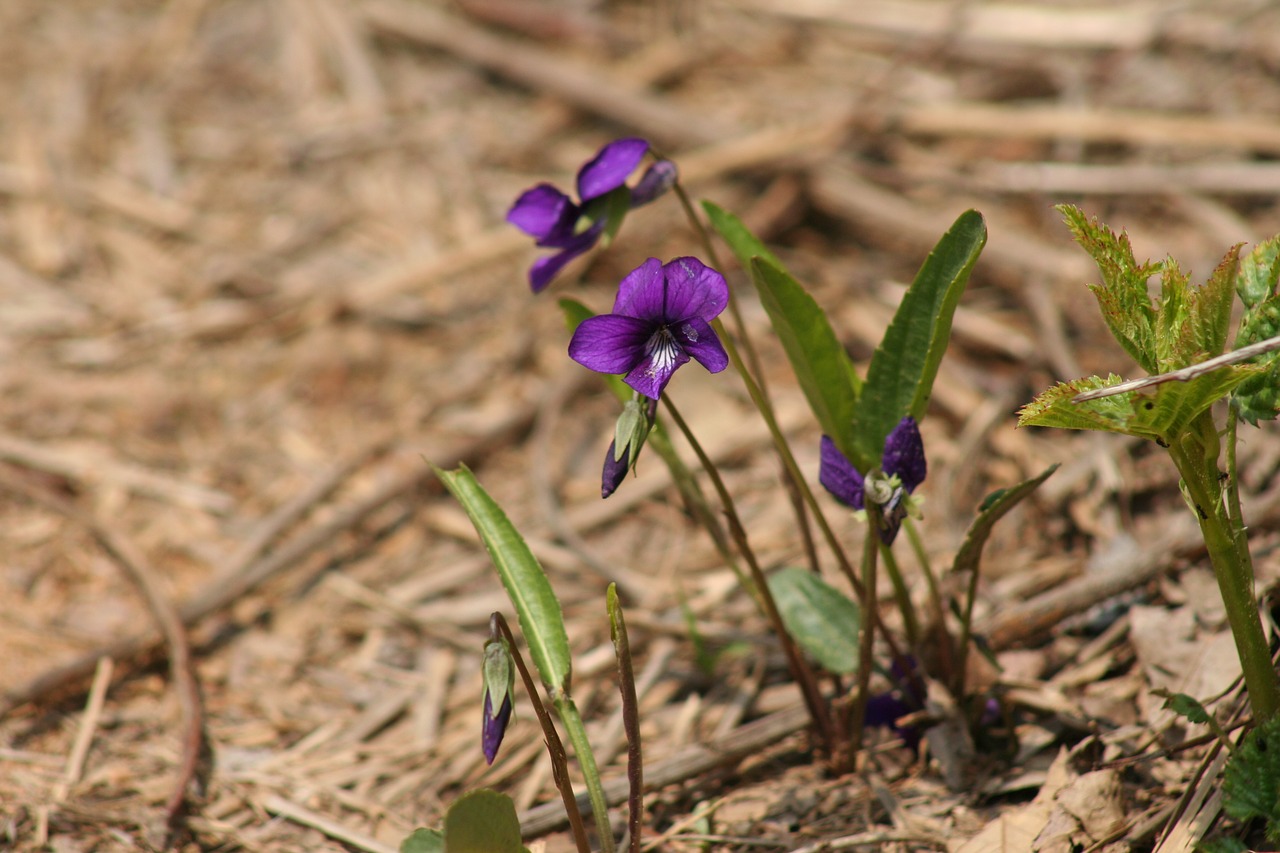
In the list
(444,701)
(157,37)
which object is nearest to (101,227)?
(157,37)

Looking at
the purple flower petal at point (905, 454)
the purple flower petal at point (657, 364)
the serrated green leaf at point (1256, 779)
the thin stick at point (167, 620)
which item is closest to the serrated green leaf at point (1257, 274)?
the purple flower petal at point (905, 454)

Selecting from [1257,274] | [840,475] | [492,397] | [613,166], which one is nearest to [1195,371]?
[1257,274]

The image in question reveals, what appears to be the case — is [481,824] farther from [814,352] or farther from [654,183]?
[654,183]

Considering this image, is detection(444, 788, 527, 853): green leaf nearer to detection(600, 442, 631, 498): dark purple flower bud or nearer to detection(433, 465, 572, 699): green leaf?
detection(433, 465, 572, 699): green leaf

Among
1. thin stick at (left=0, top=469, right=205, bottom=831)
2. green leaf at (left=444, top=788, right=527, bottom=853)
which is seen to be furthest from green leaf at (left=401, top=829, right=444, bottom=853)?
thin stick at (left=0, top=469, right=205, bottom=831)

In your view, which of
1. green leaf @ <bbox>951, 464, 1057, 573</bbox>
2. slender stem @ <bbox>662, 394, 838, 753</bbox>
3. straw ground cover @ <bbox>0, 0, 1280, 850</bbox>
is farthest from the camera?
straw ground cover @ <bbox>0, 0, 1280, 850</bbox>

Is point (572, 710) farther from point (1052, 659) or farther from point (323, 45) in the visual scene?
point (323, 45)

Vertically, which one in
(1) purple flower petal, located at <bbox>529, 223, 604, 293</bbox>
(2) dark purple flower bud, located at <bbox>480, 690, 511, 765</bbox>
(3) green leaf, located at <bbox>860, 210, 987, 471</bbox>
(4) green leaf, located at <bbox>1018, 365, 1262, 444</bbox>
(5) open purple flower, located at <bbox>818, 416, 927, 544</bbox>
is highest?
(1) purple flower petal, located at <bbox>529, 223, 604, 293</bbox>
